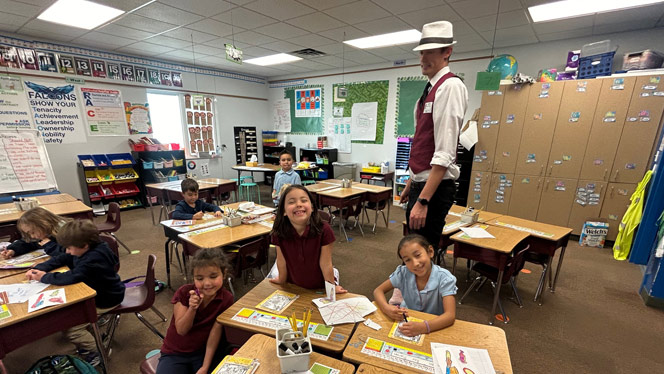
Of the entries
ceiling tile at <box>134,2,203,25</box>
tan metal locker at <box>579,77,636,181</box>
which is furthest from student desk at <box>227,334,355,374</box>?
tan metal locker at <box>579,77,636,181</box>

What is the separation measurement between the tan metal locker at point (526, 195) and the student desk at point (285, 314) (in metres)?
4.37

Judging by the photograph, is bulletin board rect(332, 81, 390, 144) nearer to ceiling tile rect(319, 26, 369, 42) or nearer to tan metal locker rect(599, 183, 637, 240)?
ceiling tile rect(319, 26, 369, 42)

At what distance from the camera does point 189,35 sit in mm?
4199

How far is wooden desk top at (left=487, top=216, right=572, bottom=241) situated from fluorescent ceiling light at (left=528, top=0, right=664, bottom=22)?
8.07ft

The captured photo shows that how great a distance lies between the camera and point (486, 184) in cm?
476

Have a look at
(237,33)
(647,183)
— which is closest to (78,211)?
(237,33)

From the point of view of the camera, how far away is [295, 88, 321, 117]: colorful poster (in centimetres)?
719

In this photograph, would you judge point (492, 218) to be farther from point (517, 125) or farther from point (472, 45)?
point (472, 45)

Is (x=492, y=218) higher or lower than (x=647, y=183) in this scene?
lower

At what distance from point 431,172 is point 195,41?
474 cm

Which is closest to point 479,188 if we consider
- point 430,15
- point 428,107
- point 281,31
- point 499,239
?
point 499,239

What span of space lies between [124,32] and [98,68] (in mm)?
1573

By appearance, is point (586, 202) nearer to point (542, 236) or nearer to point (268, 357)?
point (542, 236)

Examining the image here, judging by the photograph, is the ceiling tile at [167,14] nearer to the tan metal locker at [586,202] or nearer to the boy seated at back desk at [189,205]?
the boy seated at back desk at [189,205]
